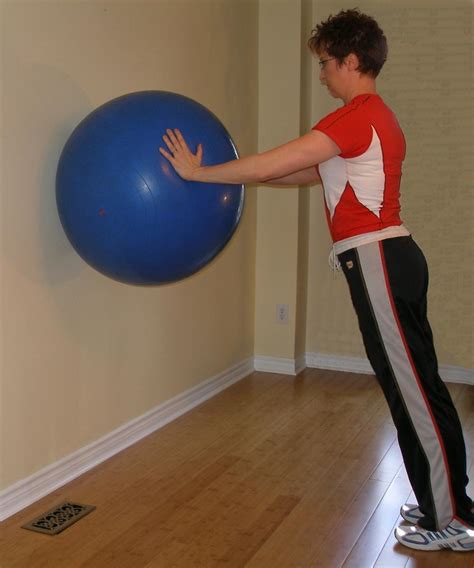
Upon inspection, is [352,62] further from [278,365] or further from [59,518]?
[278,365]

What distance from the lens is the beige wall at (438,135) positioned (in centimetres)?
374

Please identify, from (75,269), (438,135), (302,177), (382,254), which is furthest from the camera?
(438,135)

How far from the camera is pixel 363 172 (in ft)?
6.55

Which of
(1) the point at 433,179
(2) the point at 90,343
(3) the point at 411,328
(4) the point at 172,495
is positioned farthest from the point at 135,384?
(1) the point at 433,179

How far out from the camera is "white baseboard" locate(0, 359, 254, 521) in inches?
90.5

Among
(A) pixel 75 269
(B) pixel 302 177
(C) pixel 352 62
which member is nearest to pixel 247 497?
(A) pixel 75 269

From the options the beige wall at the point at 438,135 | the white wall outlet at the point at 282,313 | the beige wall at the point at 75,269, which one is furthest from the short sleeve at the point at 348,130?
the white wall outlet at the point at 282,313

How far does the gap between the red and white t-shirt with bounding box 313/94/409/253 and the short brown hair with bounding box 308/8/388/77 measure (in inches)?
4.1

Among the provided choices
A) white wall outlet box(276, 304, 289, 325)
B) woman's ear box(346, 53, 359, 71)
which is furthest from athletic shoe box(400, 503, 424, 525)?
white wall outlet box(276, 304, 289, 325)

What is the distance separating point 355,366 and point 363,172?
2.25 metres

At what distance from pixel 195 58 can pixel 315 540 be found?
2053 mm

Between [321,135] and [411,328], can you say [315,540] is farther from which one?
[321,135]

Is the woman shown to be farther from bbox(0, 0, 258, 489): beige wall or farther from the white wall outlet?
the white wall outlet

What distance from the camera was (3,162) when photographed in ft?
7.03
